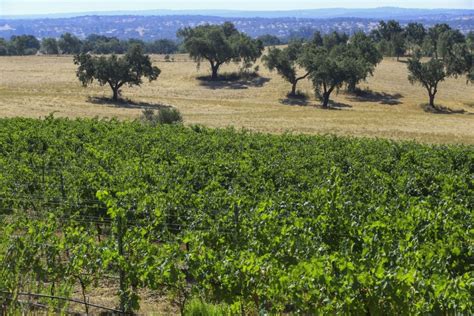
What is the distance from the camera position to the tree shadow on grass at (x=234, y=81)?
79312mm

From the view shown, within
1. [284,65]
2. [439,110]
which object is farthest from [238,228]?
[284,65]

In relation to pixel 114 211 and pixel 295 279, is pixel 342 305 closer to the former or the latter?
pixel 295 279

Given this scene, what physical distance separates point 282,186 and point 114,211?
24.1 feet

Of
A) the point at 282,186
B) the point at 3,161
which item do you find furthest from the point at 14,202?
the point at 282,186

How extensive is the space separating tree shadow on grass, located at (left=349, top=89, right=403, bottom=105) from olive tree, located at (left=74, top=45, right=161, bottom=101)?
2488 cm

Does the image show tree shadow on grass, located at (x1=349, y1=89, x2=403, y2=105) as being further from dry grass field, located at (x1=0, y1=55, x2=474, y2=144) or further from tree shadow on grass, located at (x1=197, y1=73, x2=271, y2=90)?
Result: tree shadow on grass, located at (x1=197, y1=73, x2=271, y2=90)

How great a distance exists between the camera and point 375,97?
2933 inches

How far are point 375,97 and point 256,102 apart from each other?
15354mm

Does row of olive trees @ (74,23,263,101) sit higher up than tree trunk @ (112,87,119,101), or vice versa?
row of olive trees @ (74,23,263,101)

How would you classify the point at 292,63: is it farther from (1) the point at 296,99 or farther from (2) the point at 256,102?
(2) the point at 256,102

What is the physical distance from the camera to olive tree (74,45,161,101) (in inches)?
2518

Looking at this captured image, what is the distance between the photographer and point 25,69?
294 feet

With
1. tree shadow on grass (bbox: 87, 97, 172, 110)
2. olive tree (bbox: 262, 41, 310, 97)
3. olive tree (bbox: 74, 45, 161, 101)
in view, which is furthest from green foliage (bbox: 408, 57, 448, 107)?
olive tree (bbox: 74, 45, 161, 101)

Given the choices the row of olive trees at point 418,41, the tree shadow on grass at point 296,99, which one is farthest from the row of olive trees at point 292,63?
the row of olive trees at point 418,41
